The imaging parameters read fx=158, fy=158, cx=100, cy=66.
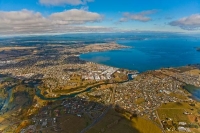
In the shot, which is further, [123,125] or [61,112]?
[61,112]

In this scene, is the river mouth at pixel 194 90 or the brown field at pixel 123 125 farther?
the river mouth at pixel 194 90

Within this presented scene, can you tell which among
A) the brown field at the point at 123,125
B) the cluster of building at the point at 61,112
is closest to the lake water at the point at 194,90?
the brown field at the point at 123,125

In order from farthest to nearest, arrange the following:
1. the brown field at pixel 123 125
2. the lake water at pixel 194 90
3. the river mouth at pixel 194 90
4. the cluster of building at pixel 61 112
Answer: the lake water at pixel 194 90, the river mouth at pixel 194 90, the cluster of building at pixel 61 112, the brown field at pixel 123 125

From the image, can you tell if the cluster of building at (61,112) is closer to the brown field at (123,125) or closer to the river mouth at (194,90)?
the brown field at (123,125)

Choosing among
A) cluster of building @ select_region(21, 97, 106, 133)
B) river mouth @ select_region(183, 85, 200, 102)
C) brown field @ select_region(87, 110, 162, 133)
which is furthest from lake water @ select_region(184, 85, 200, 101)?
cluster of building @ select_region(21, 97, 106, 133)

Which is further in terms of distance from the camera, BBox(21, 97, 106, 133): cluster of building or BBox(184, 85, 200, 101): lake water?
BBox(184, 85, 200, 101): lake water

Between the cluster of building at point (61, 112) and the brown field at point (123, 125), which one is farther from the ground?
the cluster of building at point (61, 112)

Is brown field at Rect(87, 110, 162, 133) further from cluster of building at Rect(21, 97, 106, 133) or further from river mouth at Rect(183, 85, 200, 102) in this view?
river mouth at Rect(183, 85, 200, 102)

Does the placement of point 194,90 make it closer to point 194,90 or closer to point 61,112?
point 194,90

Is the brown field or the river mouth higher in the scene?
the river mouth

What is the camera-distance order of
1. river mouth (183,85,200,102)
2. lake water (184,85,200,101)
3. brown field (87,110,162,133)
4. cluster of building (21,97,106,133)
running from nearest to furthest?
brown field (87,110,162,133), cluster of building (21,97,106,133), river mouth (183,85,200,102), lake water (184,85,200,101)

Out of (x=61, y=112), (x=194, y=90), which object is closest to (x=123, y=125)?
(x=61, y=112)
